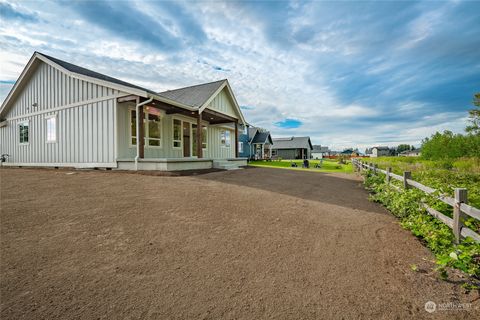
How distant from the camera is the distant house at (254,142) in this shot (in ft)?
105

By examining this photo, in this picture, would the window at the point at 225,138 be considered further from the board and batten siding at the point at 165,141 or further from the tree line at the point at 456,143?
the tree line at the point at 456,143

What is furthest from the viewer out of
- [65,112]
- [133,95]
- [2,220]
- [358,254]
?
[65,112]

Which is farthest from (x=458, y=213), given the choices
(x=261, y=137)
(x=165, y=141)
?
(x=261, y=137)

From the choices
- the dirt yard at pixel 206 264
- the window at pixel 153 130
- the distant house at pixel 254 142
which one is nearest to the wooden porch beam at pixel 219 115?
the window at pixel 153 130

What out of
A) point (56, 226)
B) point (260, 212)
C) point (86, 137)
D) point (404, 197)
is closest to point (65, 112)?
point (86, 137)

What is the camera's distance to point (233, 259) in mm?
2637

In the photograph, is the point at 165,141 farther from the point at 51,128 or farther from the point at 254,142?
the point at 254,142

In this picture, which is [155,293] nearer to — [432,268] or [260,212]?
[260,212]

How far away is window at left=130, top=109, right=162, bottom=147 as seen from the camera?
34.0 feet

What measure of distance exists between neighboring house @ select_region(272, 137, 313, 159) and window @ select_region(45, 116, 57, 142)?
43.4 meters

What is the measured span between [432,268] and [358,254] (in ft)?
2.77

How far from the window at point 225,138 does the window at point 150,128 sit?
6.41m

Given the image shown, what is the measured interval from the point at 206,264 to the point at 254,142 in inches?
1298

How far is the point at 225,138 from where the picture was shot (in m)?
18.0
